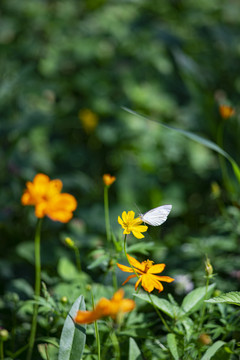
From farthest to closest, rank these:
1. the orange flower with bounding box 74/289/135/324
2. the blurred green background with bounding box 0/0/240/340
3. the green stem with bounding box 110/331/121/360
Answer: the blurred green background with bounding box 0/0/240/340
the green stem with bounding box 110/331/121/360
the orange flower with bounding box 74/289/135/324

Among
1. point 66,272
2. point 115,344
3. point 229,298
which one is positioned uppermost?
point 229,298

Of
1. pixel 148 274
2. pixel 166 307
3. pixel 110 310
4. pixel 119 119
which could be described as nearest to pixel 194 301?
pixel 166 307

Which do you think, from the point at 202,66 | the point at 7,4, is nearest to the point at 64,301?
the point at 202,66

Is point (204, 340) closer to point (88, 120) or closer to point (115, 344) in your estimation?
point (115, 344)

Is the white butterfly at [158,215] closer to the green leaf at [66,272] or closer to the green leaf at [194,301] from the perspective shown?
the green leaf at [194,301]

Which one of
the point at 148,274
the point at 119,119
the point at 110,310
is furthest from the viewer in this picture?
the point at 119,119

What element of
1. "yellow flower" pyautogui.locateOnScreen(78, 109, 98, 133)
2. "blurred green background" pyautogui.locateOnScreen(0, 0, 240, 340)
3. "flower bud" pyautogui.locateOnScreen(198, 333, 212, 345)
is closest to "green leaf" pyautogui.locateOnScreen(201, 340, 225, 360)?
"flower bud" pyautogui.locateOnScreen(198, 333, 212, 345)

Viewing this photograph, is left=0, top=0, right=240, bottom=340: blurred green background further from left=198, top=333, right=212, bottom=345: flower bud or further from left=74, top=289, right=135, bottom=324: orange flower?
left=74, top=289, right=135, bottom=324: orange flower
